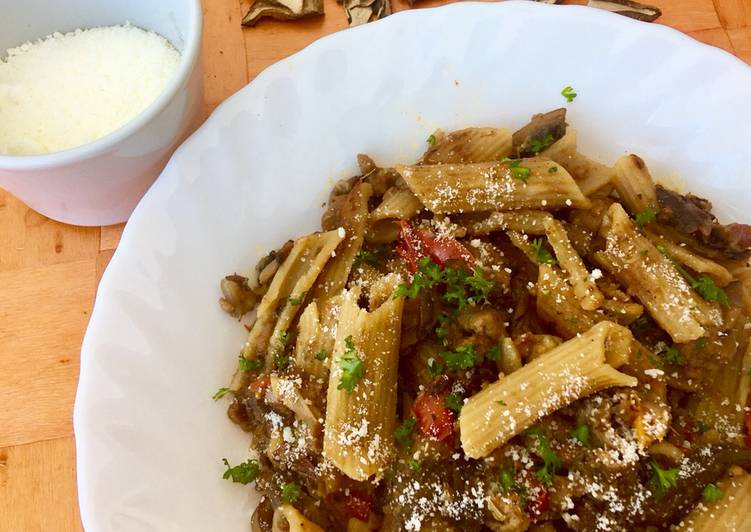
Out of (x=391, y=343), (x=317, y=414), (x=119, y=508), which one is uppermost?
(x=391, y=343)

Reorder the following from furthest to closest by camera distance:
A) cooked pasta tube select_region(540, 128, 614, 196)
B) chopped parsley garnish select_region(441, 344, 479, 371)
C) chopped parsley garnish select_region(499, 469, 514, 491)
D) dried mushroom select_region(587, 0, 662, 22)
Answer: dried mushroom select_region(587, 0, 662, 22) → cooked pasta tube select_region(540, 128, 614, 196) → chopped parsley garnish select_region(441, 344, 479, 371) → chopped parsley garnish select_region(499, 469, 514, 491)

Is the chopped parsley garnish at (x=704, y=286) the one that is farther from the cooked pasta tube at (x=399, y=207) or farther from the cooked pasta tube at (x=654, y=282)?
the cooked pasta tube at (x=399, y=207)

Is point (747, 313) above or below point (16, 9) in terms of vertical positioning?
below

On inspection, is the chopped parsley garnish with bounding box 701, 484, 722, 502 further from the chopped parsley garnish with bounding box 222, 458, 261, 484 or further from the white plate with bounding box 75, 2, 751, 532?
the chopped parsley garnish with bounding box 222, 458, 261, 484

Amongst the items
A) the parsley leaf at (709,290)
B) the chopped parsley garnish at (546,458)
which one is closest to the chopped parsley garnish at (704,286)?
the parsley leaf at (709,290)

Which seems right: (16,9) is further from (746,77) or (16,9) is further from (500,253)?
(746,77)

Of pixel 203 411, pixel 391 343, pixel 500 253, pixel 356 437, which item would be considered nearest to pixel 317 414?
pixel 356 437

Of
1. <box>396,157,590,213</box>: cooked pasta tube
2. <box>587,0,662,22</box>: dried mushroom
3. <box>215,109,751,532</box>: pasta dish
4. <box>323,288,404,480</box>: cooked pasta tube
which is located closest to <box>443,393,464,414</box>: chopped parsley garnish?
<box>215,109,751,532</box>: pasta dish
